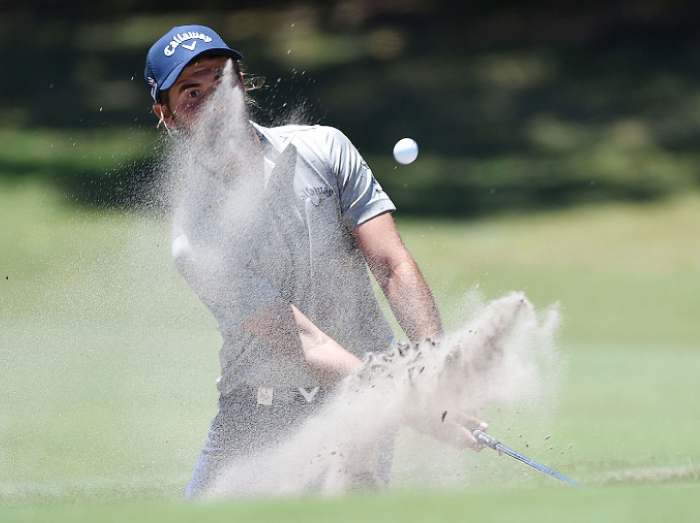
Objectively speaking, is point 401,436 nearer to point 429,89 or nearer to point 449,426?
point 449,426

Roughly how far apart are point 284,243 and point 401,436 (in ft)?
2.22

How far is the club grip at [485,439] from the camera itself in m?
2.97

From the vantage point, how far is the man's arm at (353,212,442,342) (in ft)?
10.4

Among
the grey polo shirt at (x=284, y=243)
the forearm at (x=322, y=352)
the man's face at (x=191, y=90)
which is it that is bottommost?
the forearm at (x=322, y=352)

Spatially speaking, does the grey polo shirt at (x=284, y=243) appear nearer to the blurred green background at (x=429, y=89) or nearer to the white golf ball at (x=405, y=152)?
the white golf ball at (x=405, y=152)

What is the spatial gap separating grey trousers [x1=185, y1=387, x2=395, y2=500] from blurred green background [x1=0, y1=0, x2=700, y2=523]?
0.31 meters

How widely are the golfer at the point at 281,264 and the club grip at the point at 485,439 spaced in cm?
26

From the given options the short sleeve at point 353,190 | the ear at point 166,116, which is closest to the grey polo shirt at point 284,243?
the short sleeve at point 353,190

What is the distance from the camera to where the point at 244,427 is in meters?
3.28

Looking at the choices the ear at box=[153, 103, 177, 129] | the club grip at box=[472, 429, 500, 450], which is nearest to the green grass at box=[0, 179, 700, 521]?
the club grip at box=[472, 429, 500, 450]

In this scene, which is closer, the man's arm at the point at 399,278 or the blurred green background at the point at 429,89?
the man's arm at the point at 399,278

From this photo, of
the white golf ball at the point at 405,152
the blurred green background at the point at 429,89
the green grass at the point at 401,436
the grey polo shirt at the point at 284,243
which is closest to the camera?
the green grass at the point at 401,436

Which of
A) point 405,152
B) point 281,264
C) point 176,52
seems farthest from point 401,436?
point 176,52

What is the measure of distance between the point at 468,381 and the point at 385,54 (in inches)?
529
